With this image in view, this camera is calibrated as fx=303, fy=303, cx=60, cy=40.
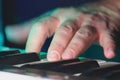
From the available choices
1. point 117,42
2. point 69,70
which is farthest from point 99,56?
point 69,70

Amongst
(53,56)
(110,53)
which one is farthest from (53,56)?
(110,53)

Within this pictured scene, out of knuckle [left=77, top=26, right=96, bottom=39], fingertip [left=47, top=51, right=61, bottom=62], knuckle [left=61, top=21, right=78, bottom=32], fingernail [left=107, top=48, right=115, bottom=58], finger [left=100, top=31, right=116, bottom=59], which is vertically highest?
knuckle [left=61, top=21, right=78, bottom=32]

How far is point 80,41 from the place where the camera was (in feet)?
1.77

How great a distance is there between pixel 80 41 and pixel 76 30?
5 centimetres

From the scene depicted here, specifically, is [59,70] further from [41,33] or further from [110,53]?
[41,33]

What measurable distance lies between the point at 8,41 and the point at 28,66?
0.98 feet

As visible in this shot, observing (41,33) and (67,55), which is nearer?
(67,55)

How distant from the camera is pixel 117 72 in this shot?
1.38 feet

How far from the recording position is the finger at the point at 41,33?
24.9 inches

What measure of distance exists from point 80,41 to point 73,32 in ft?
0.14

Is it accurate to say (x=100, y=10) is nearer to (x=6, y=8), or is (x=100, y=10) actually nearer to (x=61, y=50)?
(x=61, y=50)

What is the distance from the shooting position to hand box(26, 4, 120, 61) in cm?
53

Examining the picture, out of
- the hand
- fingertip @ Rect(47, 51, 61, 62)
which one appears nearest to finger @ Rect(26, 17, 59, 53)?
the hand

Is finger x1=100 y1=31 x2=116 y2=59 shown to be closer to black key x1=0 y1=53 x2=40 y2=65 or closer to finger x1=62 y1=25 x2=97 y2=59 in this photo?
finger x1=62 y1=25 x2=97 y2=59
